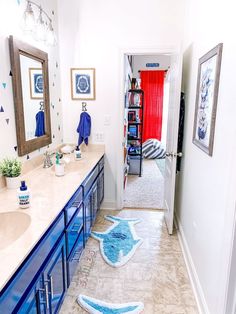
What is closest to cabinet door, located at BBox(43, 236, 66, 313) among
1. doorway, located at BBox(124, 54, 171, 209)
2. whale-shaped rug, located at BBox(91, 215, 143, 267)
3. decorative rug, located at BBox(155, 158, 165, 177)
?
whale-shaped rug, located at BBox(91, 215, 143, 267)

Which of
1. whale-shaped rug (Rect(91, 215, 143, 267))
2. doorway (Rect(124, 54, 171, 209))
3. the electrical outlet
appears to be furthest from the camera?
doorway (Rect(124, 54, 171, 209))

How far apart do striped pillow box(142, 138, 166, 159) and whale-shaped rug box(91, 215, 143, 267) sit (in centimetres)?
351

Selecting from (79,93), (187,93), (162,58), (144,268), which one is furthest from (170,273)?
(162,58)

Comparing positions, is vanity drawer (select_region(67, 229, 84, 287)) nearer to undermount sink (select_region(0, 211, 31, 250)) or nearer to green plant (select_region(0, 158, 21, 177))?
undermount sink (select_region(0, 211, 31, 250))

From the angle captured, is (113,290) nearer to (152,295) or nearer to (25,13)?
(152,295)

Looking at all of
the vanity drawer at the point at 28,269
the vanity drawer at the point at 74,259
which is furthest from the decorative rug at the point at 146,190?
the vanity drawer at the point at 28,269

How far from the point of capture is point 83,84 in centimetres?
306

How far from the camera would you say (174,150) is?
2607 mm

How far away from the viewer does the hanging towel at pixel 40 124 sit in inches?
93.0

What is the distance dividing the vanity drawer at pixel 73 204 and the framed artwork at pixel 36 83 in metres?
1.02

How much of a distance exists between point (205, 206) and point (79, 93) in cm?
212

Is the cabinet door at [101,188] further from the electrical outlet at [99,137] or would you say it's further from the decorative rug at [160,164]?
the decorative rug at [160,164]

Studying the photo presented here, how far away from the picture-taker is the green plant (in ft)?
5.79

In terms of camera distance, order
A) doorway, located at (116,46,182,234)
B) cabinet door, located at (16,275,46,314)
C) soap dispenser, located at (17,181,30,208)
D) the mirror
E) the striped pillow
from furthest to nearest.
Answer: the striped pillow
doorway, located at (116,46,182,234)
the mirror
soap dispenser, located at (17,181,30,208)
cabinet door, located at (16,275,46,314)
